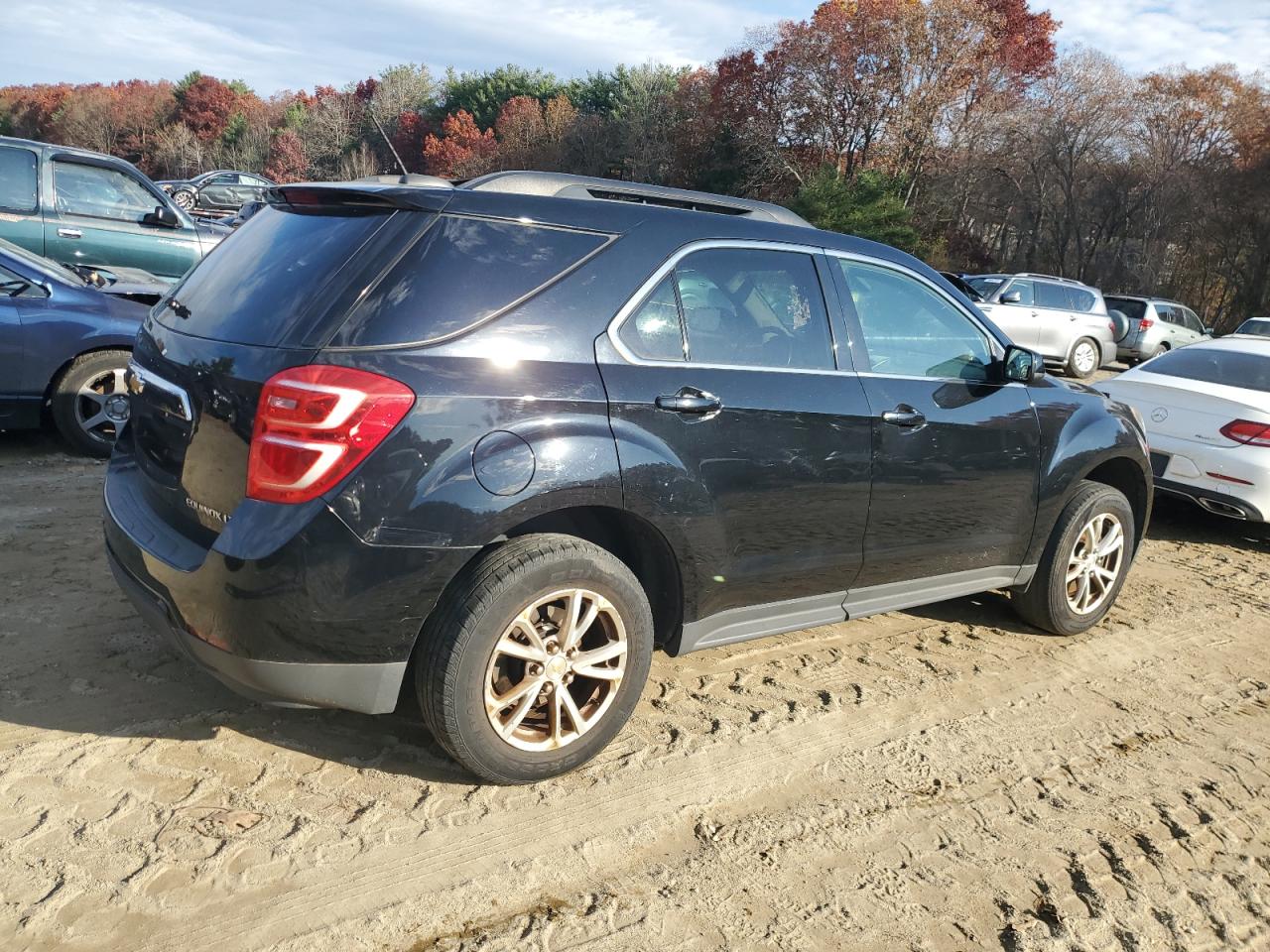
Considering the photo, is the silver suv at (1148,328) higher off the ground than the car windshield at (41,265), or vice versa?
the silver suv at (1148,328)

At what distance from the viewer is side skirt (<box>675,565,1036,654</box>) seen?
3525mm

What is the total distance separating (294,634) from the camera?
8.90 feet

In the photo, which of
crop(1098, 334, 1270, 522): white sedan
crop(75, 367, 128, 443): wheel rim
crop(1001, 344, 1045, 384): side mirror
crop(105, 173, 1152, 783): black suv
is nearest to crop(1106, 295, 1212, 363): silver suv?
crop(1098, 334, 1270, 522): white sedan

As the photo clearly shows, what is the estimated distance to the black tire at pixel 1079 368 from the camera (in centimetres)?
1769

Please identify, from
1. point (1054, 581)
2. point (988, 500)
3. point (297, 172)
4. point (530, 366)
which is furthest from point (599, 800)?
point (297, 172)

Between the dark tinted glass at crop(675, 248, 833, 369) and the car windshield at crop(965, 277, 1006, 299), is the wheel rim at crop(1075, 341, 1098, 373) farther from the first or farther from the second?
the dark tinted glass at crop(675, 248, 833, 369)

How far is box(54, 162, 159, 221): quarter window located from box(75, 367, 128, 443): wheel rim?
355cm

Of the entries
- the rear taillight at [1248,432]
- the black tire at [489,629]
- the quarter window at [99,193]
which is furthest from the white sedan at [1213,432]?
the quarter window at [99,193]

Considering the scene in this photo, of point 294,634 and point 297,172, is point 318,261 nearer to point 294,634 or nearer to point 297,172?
point 294,634

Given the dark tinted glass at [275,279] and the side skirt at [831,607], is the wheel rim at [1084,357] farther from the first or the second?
the dark tinted glass at [275,279]

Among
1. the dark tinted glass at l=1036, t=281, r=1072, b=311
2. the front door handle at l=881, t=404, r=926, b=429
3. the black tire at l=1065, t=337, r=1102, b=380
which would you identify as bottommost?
the black tire at l=1065, t=337, r=1102, b=380

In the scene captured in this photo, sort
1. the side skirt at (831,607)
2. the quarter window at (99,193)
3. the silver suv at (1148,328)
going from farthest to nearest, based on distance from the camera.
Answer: the silver suv at (1148,328), the quarter window at (99,193), the side skirt at (831,607)

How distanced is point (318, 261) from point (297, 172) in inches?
2405

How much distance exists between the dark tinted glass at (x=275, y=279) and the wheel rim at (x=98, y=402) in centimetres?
357
